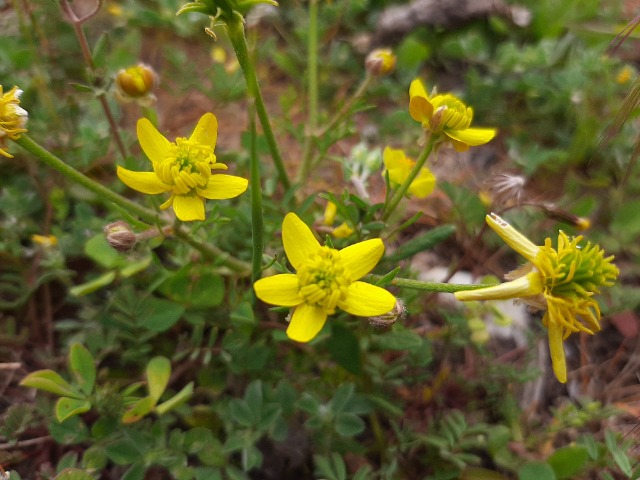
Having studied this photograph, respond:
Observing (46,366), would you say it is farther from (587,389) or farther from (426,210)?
(587,389)

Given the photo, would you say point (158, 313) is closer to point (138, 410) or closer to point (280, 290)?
point (138, 410)

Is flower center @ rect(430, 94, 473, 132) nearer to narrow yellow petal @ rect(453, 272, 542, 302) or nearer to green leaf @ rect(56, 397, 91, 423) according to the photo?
narrow yellow petal @ rect(453, 272, 542, 302)

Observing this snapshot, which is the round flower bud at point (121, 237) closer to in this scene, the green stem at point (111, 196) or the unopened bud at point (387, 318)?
the green stem at point (111, 196)

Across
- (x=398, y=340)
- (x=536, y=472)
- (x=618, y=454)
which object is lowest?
(x=536, y=472)

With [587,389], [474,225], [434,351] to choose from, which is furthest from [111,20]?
[587,389]

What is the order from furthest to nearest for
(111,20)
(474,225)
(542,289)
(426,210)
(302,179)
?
(111,20)
(426,210)
(474,225)
(302,179)
(542,289)

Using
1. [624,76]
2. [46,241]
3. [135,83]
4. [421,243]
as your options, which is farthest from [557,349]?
[624,76]
